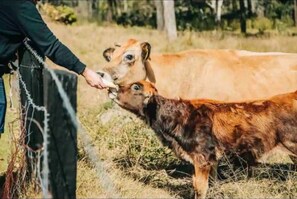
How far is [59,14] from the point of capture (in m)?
34.3

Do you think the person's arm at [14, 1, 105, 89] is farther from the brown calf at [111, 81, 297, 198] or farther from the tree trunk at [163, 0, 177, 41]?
the tree trunk at [163, 0, 177, 41]

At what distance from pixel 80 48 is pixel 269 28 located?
20343 mm

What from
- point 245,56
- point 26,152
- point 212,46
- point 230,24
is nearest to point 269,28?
point 230,24

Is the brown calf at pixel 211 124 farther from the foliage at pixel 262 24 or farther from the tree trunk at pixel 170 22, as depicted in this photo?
the foliage at pixel 262 24

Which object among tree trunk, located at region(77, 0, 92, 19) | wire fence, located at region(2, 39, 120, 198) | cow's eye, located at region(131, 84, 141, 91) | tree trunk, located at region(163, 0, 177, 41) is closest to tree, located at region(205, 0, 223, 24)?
tree trunk, located at region(77, 0, 92, 19)

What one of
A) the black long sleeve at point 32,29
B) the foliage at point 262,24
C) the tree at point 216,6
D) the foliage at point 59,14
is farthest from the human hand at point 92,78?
the tree at point 216,6

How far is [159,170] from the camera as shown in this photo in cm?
772

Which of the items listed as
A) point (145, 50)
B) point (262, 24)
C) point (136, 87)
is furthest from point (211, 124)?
point (262, 24)

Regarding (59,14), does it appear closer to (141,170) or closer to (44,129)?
(141,170)

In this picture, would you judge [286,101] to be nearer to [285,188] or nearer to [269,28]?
[285,188]

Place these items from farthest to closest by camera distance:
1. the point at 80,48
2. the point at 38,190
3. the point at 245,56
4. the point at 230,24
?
the point at 230,24 → the point at 80,48 → the point at 245,56 → the point at 38,190

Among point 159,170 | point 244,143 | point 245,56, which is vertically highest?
point 245,56

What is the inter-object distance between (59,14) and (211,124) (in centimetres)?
2894

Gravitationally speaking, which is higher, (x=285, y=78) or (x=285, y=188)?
(x=285, y=78)
